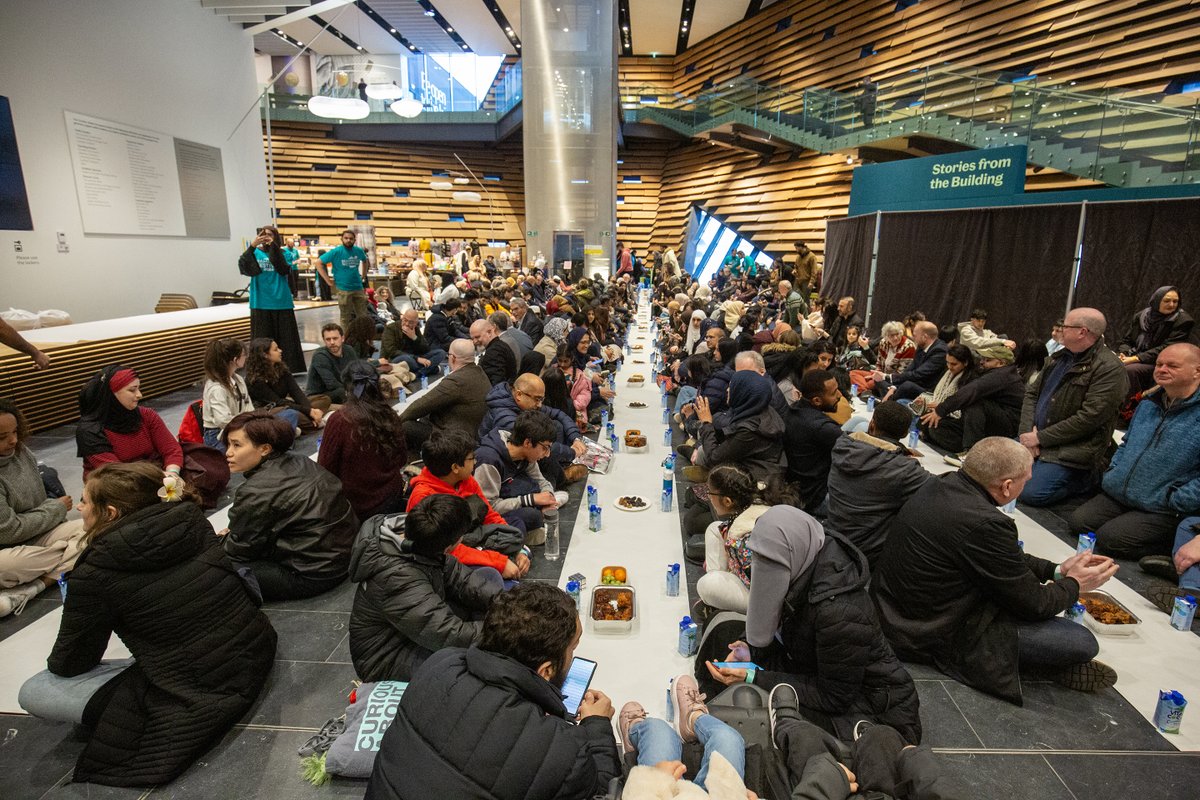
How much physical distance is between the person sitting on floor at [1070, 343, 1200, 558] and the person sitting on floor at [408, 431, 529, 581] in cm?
365

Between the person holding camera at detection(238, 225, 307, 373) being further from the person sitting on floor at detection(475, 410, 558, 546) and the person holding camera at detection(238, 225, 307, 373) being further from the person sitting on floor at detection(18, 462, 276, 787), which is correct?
the person sitting on floor at detection(18, 462, 276, 787)

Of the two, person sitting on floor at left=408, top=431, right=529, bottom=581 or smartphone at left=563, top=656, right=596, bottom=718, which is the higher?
person sitting on floor at left=408, top=431, right=529, bottom=581

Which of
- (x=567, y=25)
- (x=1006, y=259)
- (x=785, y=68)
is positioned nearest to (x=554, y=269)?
(x=567, y=25)

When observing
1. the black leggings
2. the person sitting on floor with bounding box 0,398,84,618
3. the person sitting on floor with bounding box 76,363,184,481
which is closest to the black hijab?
the person sitting on floor with bounding box 76,363,184,481

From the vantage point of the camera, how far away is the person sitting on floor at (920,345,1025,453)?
5086 millimetres

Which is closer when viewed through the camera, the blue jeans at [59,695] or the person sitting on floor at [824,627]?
the person sitting on floor at [824,627]

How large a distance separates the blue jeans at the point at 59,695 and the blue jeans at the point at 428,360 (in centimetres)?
527

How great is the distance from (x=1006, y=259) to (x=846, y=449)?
741 cm

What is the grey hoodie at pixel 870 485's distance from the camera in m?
2.88

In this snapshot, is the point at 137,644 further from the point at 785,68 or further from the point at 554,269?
the point at 785,68

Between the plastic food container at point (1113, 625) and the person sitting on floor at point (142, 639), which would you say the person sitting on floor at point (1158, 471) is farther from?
the person sitting on floor at point (142, 639)

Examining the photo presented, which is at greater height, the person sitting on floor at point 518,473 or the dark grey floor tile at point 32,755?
the person sitting on floor at point 518,473

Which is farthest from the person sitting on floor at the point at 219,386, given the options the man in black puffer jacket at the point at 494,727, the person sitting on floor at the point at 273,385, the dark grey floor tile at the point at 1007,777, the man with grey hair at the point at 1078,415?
the man with grey hair at the point at 1078,415

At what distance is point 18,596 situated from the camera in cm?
306
